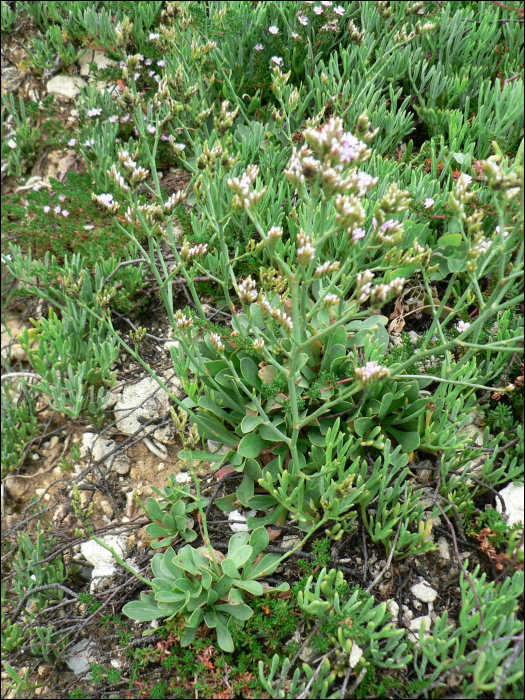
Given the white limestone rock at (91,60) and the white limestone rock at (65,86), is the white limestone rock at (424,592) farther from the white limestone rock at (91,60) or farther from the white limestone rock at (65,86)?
the white limestone rock at (91,60)

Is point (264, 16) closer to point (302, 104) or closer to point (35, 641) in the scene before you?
point (302, 104)

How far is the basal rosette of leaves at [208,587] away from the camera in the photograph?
213cm

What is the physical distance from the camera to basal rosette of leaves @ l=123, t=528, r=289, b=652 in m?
2.13

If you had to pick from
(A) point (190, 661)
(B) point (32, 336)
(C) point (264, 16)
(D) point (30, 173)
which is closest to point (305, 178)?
(A) point (190, 661)

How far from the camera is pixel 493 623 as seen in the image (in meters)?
1.81

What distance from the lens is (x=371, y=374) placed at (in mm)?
1869

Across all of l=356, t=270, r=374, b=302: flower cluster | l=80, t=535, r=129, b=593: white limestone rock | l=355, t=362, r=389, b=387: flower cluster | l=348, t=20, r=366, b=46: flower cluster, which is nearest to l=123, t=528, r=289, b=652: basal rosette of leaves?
l=80, t=535, r=129, b=593: white limestone rock

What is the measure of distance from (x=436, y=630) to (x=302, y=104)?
11.4 ft

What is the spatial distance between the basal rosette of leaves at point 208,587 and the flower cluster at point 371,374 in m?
0.83

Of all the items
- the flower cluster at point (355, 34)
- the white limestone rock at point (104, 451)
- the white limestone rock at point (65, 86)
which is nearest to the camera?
the white limestone rock at point (104, 451)

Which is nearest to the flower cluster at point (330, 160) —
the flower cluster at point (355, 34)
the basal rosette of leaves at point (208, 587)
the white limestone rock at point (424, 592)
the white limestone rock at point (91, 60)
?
the basal rosette of leaves at point (208, 587)

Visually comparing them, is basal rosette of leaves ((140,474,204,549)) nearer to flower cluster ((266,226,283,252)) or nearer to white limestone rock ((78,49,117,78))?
flower cluster ((266,226,283,252))

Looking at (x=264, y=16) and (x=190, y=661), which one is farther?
(x=264, y=16)

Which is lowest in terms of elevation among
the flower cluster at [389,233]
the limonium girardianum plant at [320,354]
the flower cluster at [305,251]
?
the limonium girardianum plant at [320,354]
